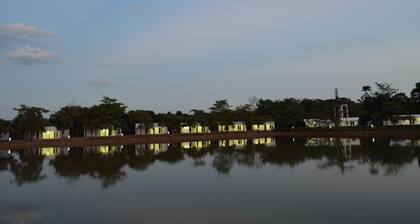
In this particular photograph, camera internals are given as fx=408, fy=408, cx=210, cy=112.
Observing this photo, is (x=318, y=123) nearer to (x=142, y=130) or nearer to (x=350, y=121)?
(x=350, y=121)

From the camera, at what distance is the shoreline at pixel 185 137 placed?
133 feet

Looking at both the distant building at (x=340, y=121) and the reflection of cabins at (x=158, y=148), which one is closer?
the reflection of cabins at (x=158, y=148)

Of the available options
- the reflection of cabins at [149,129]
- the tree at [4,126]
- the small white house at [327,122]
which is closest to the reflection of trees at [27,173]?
the tree at [4,126]

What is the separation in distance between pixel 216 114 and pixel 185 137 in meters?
10.8

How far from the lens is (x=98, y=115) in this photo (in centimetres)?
4647

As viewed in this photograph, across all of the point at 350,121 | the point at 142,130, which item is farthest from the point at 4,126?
the point at 350,121

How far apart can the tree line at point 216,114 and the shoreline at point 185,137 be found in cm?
250

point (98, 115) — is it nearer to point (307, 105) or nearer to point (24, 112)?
point (24, 112)

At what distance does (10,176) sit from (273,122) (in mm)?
52261

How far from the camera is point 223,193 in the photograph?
1227 centimetres

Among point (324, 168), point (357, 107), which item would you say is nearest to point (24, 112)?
point (324, 168)

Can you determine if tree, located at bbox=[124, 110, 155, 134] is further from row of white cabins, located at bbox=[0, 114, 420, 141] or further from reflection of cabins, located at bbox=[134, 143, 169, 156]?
reflection of cabins, located at bbox=[134, 143, 169, 156]

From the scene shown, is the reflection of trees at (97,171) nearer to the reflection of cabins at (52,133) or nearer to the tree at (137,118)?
the reflection of cabins at (52,133)

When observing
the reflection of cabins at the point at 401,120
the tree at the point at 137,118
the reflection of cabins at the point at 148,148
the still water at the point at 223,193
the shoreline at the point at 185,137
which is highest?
the tree at the point at 137,118
